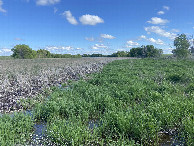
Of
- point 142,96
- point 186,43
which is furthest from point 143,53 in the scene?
point 142,96

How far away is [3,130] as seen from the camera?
16.1 feet

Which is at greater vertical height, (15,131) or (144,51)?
(144,51)

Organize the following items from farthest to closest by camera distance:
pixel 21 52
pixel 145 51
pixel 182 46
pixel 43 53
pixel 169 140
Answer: pixel 43 53 → pixel 145 51 → pixel 21 52 → pixel 182 46 → pixel 169 140

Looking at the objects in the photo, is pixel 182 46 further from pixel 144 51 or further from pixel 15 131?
pixel 144 51

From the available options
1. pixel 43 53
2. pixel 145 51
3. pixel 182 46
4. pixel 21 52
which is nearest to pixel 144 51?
pixel 145 51

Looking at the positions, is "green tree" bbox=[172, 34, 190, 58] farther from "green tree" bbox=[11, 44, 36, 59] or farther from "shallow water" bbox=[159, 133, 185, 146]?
"green tree" bbox=[11, 44, 36, 59]

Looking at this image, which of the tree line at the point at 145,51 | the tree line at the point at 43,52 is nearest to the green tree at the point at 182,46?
the tree line at the point at 145,51

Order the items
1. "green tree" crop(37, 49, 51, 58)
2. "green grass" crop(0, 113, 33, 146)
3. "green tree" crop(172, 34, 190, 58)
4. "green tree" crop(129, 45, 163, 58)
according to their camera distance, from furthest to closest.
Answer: "green tree" crop(37, 49, 51, 58)
"green tree" crop(129, 45, 163, 58)
"green tree" crop(172, 34, 190, 58)
"green grass" crop(0, 113, 33, 146)

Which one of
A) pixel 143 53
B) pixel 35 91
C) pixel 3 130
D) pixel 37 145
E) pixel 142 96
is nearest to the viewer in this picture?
pixel 37 145

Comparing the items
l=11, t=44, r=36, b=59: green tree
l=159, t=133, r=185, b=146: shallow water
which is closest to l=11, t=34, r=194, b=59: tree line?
l=11, t=44, r=36, b=59: green tree

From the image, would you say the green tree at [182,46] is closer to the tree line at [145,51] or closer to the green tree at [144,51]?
the tree line at [145,51]

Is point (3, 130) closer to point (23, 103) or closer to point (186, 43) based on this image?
point (23, 103)

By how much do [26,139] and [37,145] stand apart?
0.65m

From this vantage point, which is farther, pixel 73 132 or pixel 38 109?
pixel 38 109
